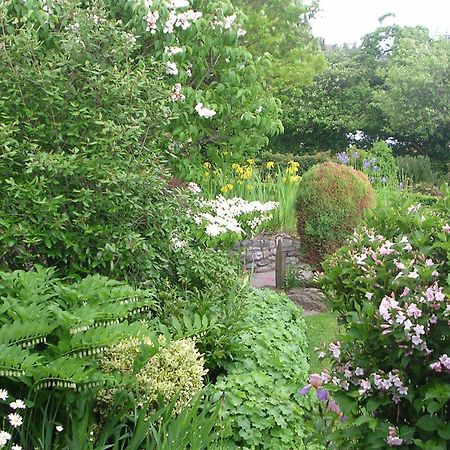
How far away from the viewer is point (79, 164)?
4.19m

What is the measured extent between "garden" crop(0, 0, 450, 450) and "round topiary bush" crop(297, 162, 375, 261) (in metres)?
0.02

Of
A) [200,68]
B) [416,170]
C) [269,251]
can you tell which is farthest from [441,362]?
[416,170]

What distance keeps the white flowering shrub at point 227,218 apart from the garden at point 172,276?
3 centimetres

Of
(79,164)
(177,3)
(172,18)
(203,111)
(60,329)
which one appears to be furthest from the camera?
(203,111)

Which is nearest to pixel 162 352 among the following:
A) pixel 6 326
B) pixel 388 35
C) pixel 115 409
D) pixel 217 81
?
pixel 115 409

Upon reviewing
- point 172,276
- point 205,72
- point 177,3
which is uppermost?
point 177,3

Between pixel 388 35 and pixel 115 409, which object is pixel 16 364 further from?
pixel 388 35

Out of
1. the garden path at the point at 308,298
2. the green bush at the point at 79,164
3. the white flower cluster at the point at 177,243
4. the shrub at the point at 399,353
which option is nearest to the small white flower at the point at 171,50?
the green bush at the point at 79,164

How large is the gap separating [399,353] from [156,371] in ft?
5.33

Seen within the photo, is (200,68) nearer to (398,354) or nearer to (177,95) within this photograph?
(177,95)

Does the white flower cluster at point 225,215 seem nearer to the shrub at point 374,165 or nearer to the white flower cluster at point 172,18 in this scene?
the white flower cluster at point 172,18

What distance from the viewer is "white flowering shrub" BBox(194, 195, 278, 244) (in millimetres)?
5742

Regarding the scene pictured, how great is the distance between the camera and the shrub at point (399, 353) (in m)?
2.26

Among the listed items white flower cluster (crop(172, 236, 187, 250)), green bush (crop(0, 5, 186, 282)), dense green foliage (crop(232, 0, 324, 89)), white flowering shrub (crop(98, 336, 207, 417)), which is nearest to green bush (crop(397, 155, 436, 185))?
dense green foliage (crop(232, 0, 324, 89))
